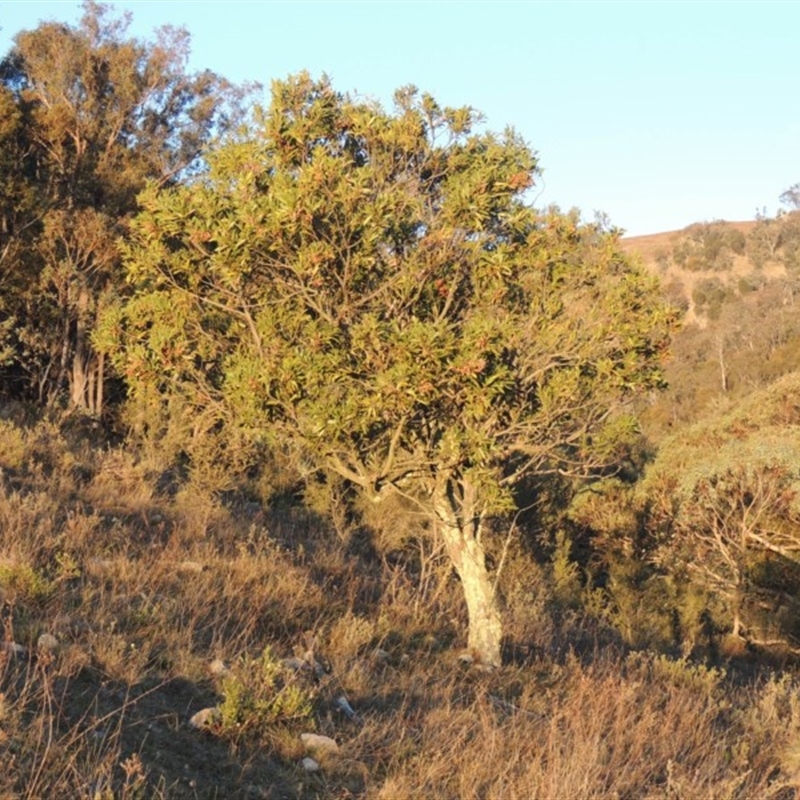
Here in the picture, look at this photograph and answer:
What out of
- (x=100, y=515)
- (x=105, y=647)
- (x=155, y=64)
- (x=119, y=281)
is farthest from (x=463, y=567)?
Answer: (x=155, y=64)

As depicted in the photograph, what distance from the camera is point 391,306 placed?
6.86 meters

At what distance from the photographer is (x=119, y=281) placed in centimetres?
1773

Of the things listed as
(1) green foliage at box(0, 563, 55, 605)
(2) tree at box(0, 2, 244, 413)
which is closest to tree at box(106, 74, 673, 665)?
(1) green foliage at box(0, 563, 55, 605)

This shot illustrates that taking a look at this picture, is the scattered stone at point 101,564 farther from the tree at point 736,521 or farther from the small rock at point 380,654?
the tree at point 736,521

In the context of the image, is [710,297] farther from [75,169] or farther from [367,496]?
[367,496]

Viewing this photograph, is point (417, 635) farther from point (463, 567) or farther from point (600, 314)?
point (600, 314)

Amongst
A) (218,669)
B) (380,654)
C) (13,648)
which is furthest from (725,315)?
(13,648)

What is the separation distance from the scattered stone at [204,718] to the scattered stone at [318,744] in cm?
48

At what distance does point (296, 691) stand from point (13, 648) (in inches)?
62.9

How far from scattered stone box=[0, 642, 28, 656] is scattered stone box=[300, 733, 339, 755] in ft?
5.47

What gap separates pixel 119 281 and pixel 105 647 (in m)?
13.7

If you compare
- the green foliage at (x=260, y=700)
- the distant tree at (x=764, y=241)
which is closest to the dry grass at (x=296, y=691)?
the green foliage at (x=260, y=700)

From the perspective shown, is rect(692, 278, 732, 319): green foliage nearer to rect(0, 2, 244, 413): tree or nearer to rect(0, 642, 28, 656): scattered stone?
rect(0, 2, 244, 413): tree

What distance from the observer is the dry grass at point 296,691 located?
13.9 feet
